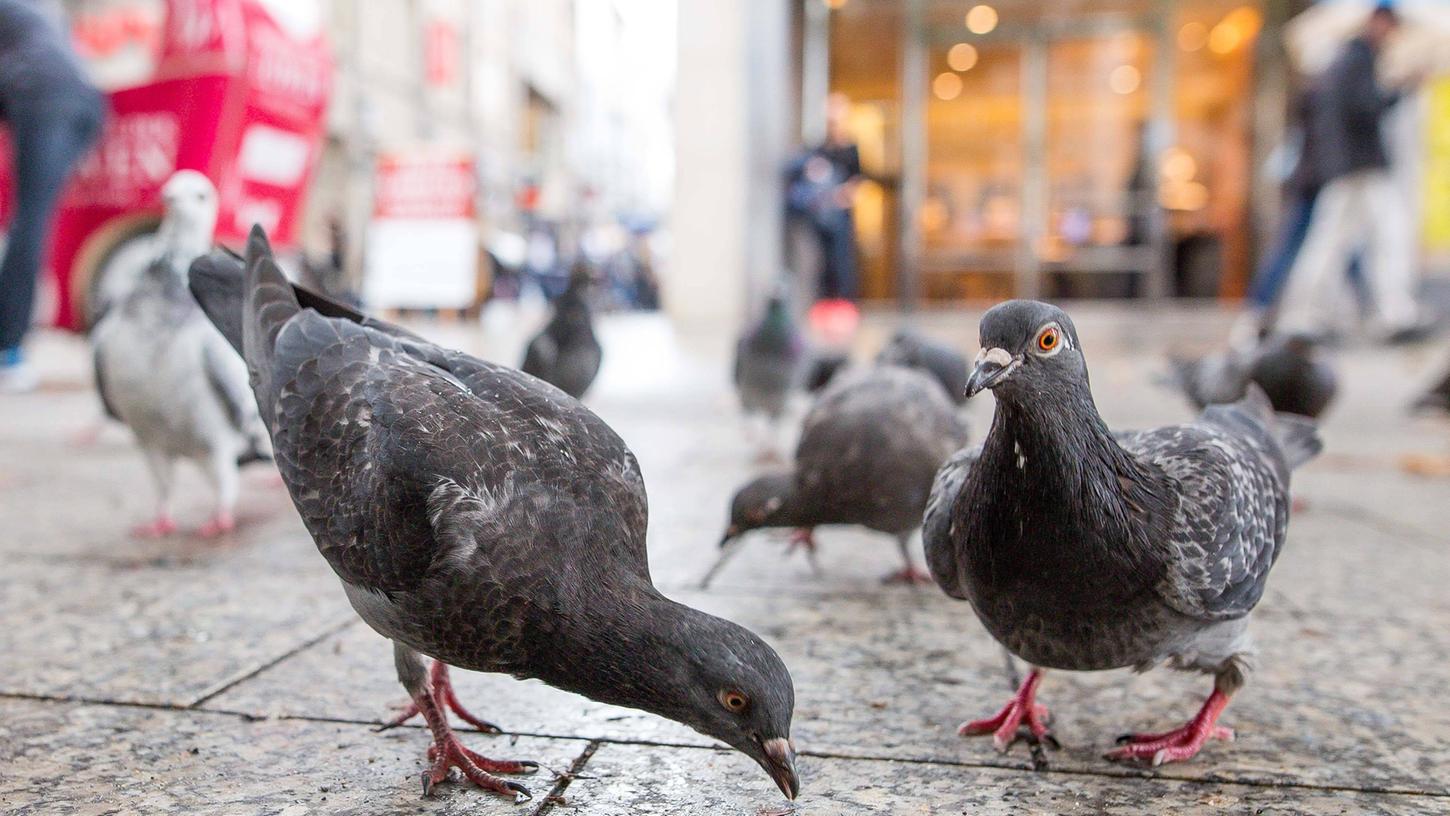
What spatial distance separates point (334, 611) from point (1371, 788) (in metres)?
2.39

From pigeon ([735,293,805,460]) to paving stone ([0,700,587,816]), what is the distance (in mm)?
3867

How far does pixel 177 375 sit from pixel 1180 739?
314 cm

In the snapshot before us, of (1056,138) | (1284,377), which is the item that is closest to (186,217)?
(1284,377)

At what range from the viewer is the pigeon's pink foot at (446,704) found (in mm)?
2309

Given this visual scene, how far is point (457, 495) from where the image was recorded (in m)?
1.90

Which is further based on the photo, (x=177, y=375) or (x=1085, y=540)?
(x=177, y=375)

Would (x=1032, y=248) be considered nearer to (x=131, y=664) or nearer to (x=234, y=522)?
(x=234, y=522)

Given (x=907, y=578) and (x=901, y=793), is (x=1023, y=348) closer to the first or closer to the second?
(x=901, y=793)

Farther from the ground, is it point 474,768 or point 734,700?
point 734,700

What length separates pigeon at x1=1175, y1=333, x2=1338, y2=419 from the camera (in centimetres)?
498

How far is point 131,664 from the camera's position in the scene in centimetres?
261

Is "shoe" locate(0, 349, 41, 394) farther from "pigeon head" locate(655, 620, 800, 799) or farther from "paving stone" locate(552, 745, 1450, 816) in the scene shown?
"pigeon head" locate(655, 620, 800, 799)

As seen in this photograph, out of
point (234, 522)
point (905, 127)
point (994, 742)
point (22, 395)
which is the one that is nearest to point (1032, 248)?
point (905, 127)

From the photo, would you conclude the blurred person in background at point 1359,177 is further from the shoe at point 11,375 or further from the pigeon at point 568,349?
the shoe at point 11,375
